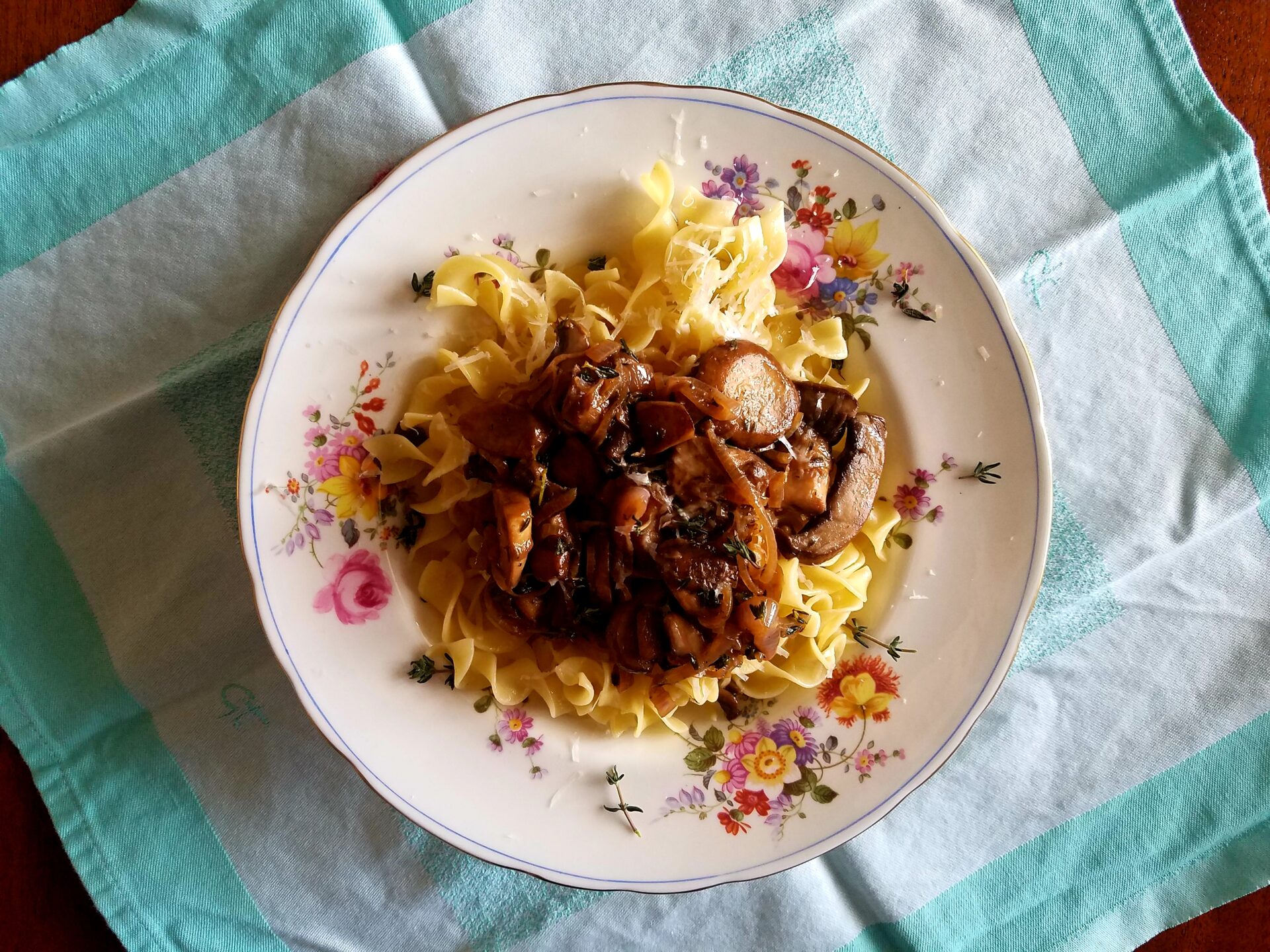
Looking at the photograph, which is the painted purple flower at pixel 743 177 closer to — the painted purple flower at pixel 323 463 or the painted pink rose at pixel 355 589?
the painted purple flower at pixel 323 463

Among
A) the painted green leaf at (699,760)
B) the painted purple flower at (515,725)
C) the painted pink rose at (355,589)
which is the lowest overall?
the painted green leaf at (699,760)

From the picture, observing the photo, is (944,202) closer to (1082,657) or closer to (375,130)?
(1082,657)

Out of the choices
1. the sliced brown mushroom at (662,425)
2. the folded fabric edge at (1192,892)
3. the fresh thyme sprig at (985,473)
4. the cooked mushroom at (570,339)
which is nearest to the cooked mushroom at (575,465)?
the sliced brown mushroom at (662,425)

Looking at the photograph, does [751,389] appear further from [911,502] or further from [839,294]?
[911,502]

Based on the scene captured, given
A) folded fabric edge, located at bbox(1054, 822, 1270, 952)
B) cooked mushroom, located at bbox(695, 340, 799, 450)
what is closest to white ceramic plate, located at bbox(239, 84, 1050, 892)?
cooked mushroom, located at bbox(695, 340, 799, 450)

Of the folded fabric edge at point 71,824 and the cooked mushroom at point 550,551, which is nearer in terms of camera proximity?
the cooked mushroom at point 550,551

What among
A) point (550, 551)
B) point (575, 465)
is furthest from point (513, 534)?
point (575, 465)

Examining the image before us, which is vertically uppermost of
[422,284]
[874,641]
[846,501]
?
[422,284]
